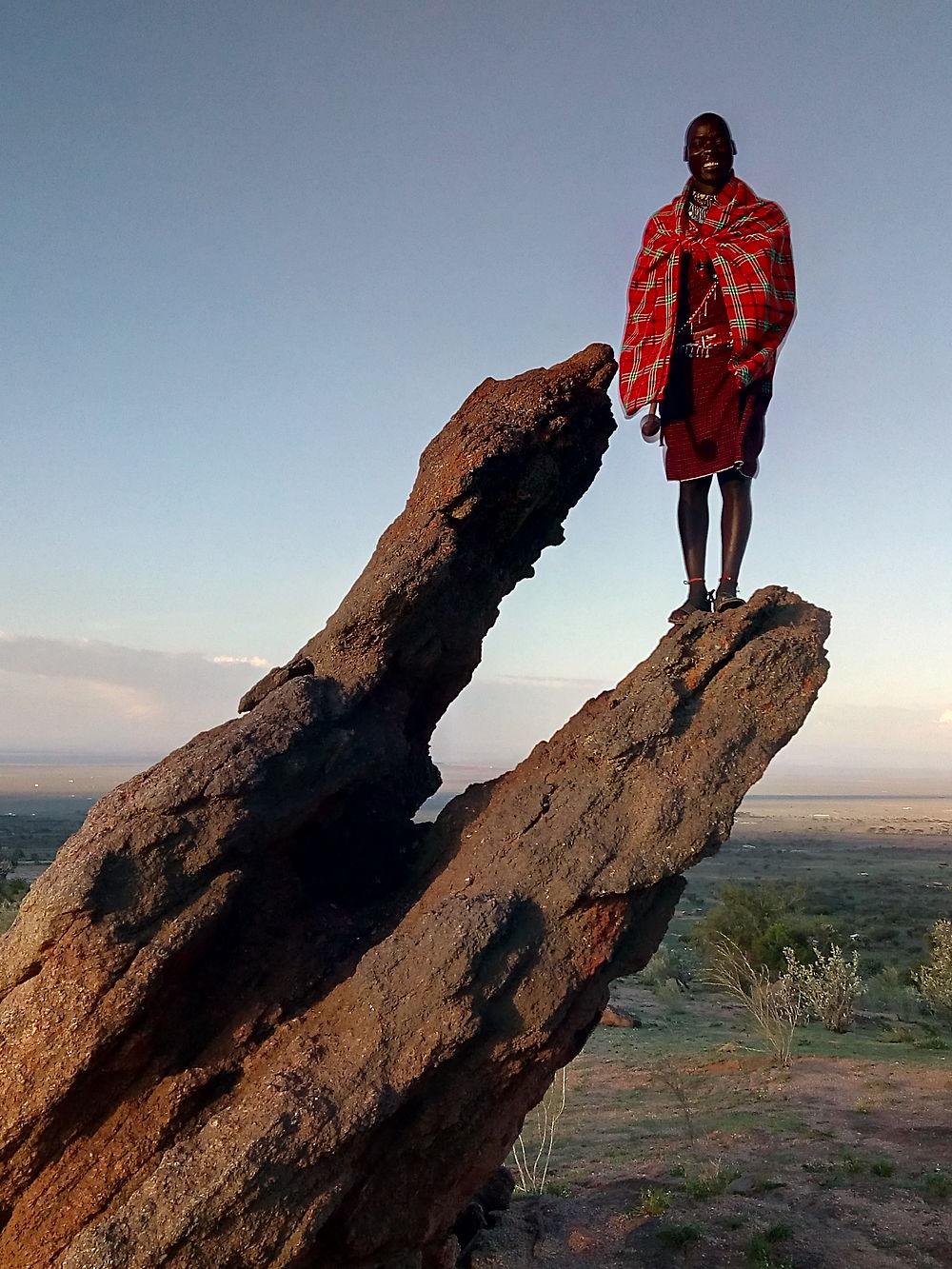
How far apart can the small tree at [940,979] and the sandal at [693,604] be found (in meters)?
16.0

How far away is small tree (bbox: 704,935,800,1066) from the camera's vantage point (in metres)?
15.0

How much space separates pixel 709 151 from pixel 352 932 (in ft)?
17.8

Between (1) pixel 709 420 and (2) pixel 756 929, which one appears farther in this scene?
(2) pixel 756 929

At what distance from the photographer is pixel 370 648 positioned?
549cm

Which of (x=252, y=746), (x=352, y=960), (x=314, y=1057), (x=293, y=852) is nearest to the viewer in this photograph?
(x=314, y=1057)

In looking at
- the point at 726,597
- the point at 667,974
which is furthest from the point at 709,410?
the point at 667,974

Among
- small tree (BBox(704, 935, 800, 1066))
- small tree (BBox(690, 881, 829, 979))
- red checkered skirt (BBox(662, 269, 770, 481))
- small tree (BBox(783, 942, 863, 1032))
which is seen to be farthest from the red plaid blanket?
small tree (BBox(690, 881, 829, 979))

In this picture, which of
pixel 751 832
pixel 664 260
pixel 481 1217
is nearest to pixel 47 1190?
pixel 481 1217

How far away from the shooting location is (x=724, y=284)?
19.0 ft

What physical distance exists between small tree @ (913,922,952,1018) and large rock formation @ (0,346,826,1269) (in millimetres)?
16105

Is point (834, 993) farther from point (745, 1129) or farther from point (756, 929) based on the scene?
point (745, 1129)

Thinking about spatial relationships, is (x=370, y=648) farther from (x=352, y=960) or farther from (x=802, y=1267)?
(x=802, y=1267)

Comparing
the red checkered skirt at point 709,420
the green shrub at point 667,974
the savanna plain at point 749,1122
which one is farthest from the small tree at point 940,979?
the red checkered skirt at point 709,420

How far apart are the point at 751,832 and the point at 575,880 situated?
105 meters
